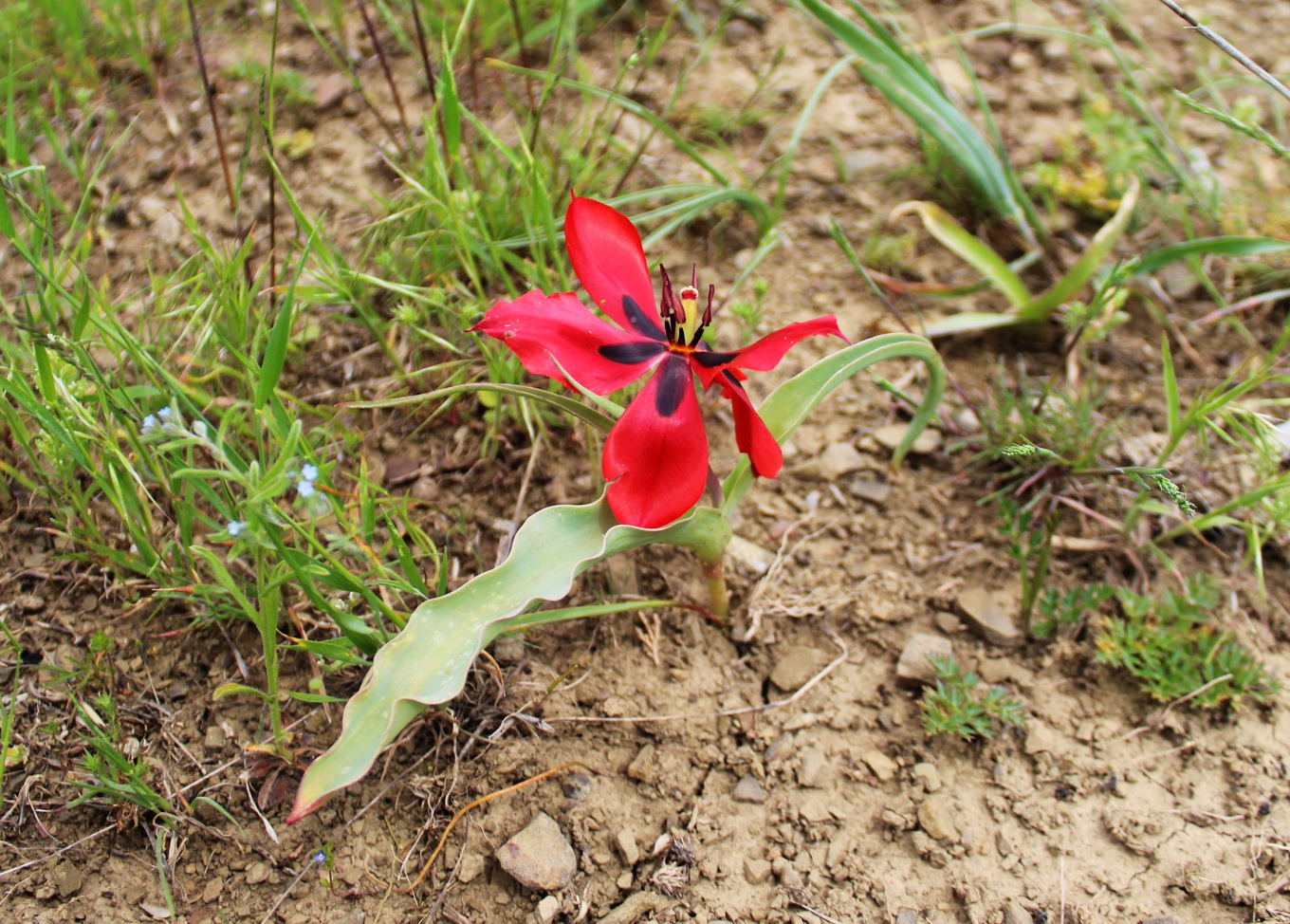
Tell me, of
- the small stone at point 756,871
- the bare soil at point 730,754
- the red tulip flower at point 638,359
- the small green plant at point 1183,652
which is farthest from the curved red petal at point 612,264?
the small green plant at point 1183,652

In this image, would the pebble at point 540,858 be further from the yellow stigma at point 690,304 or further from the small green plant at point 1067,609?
the small green plant at point 1067,609

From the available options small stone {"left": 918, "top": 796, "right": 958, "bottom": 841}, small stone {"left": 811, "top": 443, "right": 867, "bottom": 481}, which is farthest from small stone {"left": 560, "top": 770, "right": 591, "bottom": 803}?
small stone {"left": 811, "top": 443, "right": 867, "bottom": 481}

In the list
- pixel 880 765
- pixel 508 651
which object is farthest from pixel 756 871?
pixel 508 651

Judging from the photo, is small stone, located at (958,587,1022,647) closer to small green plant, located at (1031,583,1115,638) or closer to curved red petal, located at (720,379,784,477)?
small green plant, located at (1031,583,1115,638)

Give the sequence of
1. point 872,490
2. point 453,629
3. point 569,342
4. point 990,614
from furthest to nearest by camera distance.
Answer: point 872,490, point 990,614, point 569,342, point 453,629

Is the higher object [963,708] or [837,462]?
[837,462]

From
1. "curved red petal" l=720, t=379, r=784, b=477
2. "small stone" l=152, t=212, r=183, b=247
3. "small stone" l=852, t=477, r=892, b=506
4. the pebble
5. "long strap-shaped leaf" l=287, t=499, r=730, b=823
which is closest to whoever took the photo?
"long strap-shaped leaf" l=287, t=499, r=730, b=823

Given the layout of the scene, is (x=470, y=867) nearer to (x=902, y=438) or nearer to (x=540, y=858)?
(x=540, y=858)
